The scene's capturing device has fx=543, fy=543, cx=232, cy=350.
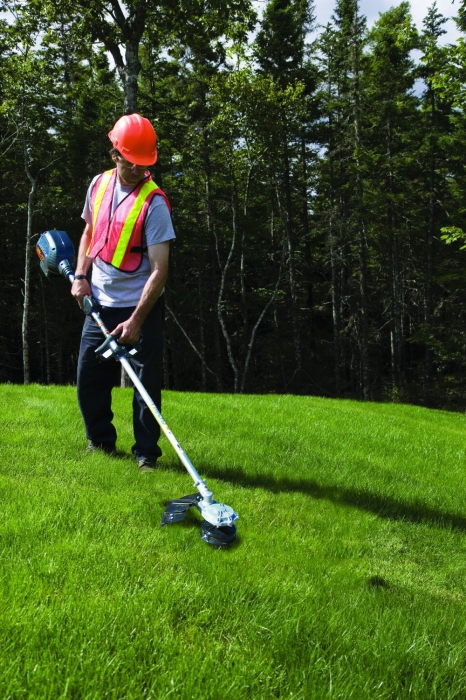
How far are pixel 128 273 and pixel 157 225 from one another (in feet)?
1.48

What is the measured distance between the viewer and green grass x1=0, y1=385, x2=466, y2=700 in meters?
1.82

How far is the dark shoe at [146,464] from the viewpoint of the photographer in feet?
13.6

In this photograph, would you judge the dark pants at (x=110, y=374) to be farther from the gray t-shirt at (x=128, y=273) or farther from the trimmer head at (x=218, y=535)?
the trimmer head at (x=218, y=535)

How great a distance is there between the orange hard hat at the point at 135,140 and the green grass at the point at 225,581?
89.7 inches

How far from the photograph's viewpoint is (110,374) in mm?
4582

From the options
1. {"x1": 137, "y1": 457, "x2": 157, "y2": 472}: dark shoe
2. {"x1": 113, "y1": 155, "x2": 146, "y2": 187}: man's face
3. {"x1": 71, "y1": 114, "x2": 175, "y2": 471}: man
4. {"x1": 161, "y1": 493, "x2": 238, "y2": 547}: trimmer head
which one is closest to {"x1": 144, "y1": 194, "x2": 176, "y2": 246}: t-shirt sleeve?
{"x1": 71, "y1": 114, "x2": 175, "y2": 471}: man

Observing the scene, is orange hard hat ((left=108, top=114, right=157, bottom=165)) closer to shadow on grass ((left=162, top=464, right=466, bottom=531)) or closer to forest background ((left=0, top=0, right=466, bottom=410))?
shadow on grass ((left=162, top=464, right=466, bottom=531))

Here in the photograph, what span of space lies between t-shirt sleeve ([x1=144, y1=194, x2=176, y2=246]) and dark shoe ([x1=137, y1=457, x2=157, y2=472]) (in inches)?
66.1

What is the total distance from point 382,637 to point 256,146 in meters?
20.7

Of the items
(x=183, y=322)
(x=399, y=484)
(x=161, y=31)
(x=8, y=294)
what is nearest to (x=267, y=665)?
(x=399, y=484)

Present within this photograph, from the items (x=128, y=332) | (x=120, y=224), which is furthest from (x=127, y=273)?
(x=128, y=332)

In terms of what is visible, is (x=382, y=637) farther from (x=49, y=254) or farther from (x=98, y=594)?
(x=49, y=254)

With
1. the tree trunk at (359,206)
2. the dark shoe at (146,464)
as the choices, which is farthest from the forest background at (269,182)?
the dark shoe at (146,464)

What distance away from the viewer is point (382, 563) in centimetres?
325
